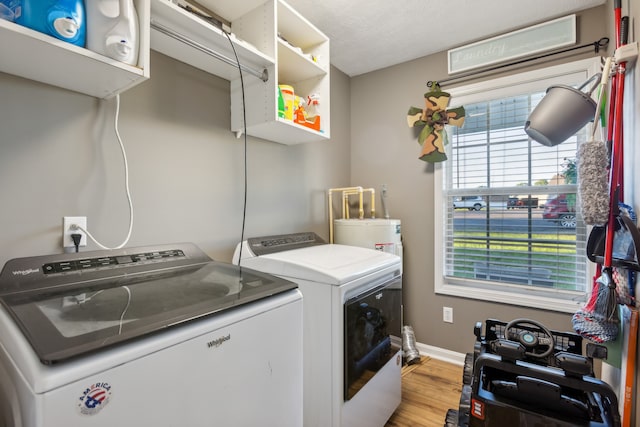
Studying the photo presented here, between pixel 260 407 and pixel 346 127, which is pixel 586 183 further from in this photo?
pixel 346 127

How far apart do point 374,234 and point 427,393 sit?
42.9 inches

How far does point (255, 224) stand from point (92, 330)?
1225mm

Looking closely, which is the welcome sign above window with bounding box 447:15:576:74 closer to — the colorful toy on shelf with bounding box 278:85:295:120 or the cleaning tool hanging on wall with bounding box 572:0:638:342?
the cleaning tool hanging on wall with bounding box 572:0:638:342

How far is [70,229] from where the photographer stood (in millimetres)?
1132

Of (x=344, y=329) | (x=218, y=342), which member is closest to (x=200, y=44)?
(x=218, y=342)

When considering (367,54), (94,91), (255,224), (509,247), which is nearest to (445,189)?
(509,247)

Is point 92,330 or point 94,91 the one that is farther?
point 94,91

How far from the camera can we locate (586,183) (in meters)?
1.24

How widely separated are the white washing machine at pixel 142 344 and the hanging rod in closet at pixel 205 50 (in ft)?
2.89

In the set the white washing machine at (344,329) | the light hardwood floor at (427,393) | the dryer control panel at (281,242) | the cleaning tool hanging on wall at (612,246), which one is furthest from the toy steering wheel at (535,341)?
the dryer control panel at (281,242)

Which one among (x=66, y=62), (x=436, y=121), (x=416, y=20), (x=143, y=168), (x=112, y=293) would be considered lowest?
(x=112, y=293)

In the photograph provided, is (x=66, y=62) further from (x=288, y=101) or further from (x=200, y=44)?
(x=288, y=101)

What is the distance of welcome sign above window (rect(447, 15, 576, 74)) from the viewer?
6.33 feet

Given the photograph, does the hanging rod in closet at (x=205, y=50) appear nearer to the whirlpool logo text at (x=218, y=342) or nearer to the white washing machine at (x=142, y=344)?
the white washing machine at (x=142, y=344)
